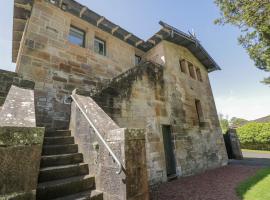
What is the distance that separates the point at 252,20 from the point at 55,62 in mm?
8112

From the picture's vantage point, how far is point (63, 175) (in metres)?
2.83

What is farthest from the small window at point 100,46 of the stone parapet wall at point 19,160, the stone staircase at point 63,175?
the stone parapet wall at point 19,160

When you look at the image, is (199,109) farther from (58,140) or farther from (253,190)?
(58,140)

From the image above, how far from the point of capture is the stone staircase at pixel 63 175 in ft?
8.03

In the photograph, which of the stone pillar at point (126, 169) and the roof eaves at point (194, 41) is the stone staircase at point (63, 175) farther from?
the roof eaves at point (194, 41)

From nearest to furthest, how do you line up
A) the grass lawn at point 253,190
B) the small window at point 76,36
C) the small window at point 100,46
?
1. the grass lawn at point 253,190
2. the small window at point 76,36
3. the small window at point 100,46

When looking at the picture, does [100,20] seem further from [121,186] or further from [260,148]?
[260,148]

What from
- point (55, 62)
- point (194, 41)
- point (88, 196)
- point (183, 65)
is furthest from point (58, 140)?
point (194, 41)

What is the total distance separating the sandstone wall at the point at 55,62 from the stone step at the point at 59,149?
7.19 feet

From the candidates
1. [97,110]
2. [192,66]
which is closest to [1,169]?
[97,110]

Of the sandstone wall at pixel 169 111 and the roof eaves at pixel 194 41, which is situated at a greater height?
the roof eaves at pixel 194 41

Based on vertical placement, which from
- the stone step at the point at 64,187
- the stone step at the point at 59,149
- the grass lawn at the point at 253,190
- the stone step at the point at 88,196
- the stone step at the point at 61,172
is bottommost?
the grass lawn at the point at 253,190

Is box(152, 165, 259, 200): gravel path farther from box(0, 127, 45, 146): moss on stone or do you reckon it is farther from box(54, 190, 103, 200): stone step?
box(0, 127, 45, 146): moss on stone

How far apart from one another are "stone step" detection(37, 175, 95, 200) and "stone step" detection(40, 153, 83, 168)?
43cm
